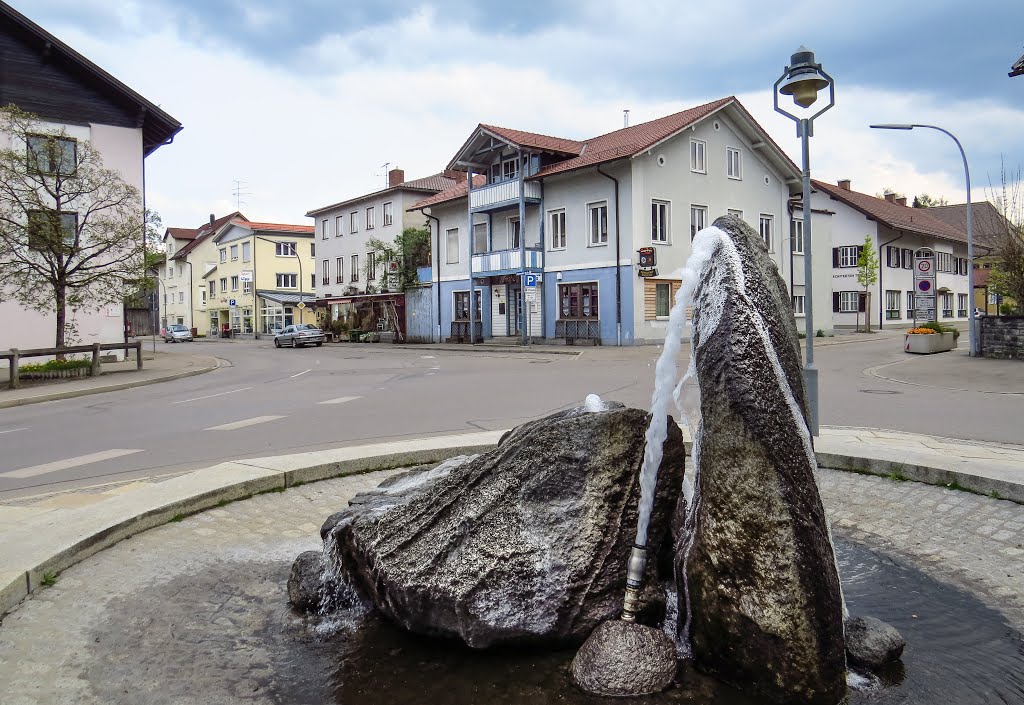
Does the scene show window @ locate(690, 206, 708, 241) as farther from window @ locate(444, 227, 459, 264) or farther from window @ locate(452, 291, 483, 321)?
window @ locate(444, 227, 459, 264)

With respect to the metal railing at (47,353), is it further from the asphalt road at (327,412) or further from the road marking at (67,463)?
the road marking at (67,463)

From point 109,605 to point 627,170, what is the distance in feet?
100

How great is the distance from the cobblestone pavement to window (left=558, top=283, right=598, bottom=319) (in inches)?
1087

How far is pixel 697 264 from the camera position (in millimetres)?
3320

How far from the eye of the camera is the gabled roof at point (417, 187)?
163ft

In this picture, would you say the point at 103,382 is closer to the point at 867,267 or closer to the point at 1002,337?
the point at 1002,337

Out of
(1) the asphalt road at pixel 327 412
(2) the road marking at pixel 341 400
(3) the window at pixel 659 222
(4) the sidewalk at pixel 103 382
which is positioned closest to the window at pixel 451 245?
(3) the window at pixel 659 222

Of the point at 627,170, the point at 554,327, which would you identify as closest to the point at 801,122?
the point at 627,170

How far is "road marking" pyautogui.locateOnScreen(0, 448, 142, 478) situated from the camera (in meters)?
7.66

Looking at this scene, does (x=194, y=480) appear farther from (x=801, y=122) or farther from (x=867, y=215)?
(x=867, y=215)

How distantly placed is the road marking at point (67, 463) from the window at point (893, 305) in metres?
50.5

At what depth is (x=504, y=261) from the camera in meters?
36.8

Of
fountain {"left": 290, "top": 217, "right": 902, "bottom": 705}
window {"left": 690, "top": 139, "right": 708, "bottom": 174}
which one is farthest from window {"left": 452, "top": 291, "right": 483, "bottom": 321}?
fountain {"left": 290, "top": 217, "right": 902, "bottom": 705}

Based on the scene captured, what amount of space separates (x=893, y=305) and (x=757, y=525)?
54216mm
